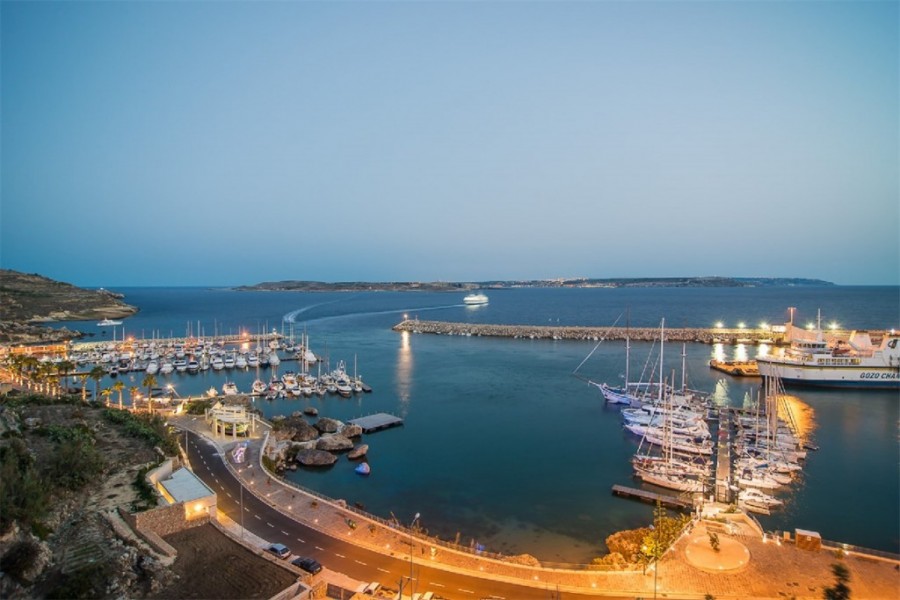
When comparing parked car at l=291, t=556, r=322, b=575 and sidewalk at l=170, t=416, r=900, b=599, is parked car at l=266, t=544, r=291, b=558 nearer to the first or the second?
parked car at l=291, t=556, r=322, b=575

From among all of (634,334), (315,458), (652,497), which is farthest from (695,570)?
(634,334)

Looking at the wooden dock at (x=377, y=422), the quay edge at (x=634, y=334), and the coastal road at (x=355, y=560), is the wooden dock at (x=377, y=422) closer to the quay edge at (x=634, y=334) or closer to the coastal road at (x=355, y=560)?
the coastal road at (x=355, y=560)

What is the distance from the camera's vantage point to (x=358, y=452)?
127 feet

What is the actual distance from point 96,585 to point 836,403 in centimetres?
6533

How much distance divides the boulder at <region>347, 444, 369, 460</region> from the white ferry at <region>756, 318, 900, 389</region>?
4873cm

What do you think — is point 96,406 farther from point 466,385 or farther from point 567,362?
point 567,362

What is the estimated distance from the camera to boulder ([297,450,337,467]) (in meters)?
36.3

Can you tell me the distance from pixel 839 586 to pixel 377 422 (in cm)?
3530

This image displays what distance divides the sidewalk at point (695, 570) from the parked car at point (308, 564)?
9.20 ft

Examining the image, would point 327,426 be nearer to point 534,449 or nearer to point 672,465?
point 534,449

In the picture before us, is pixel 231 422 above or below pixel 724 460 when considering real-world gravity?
above

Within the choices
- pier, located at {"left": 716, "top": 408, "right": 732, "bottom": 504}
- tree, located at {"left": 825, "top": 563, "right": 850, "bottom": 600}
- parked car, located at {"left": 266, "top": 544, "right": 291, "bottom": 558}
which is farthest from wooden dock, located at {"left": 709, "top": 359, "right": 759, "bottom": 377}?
parked car, located at {"left": 266, "top": 544, "right": 291, "bottom": 558}

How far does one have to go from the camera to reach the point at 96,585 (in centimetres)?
1588

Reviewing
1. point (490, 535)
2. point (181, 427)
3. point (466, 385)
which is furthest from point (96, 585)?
point (466, 385)
